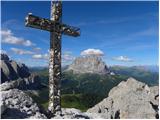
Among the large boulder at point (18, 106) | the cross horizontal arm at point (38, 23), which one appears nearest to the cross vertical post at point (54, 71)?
the cross horizontal arm at point (38, 23)

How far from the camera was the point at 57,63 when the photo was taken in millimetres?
21328

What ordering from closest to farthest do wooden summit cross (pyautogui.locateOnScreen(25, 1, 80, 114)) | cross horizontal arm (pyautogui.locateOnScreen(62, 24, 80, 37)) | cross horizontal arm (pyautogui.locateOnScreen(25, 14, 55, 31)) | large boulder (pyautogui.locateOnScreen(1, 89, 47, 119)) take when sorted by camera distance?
large boulder (pyautogui.locateOnScreen(1, 89, 47, 119)) < cross horizontal arm (pyautogui.locateOnScreen(25, 14, 55, 31)) < wooden summit cross (pyautogui.locateOnScreen(25, 1, 80, 114)) < cross horizontal arm (pyautogui.locateOnScreen(62, 24, 80, 37))

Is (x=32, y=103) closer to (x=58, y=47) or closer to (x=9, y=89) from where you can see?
(x=9, y=89)

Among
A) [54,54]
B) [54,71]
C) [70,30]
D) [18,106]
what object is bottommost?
[18,106]

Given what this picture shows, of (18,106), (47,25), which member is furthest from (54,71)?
(18,106)

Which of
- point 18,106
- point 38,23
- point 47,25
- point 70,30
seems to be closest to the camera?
point 18,106

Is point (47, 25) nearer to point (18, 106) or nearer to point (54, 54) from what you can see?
point (54, 54)

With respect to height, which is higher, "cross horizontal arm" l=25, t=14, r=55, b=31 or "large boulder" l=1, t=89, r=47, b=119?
"cross horizontal arm" l=25, t=14, r=55, b=31

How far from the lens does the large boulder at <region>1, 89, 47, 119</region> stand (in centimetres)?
1682

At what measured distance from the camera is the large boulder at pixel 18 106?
55.2 ft

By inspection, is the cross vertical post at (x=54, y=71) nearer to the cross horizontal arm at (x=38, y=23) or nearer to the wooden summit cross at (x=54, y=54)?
the wooden summit cross at (x=54, y=54)

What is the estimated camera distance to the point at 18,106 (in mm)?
17781

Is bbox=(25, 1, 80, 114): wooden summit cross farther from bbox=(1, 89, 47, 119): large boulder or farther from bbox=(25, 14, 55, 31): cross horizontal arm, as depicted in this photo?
bbox=(1, 89, 47, 119): large boulder

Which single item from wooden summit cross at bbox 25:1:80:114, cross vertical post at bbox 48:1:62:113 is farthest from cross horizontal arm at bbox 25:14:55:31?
cross vertical post at bbox 48:1:62:113
